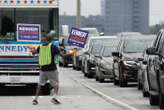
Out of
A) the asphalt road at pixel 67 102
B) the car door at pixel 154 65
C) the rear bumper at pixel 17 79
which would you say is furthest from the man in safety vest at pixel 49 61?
the car door at pixel 154 65

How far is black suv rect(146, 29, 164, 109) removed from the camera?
55.0 feet

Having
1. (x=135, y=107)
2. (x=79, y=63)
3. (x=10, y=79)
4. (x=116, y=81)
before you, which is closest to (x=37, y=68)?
(x=10, y=79)

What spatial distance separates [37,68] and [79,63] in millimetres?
22872

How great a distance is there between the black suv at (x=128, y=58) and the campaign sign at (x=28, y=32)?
4602 millimetres

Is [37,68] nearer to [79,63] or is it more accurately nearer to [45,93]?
[45,93]

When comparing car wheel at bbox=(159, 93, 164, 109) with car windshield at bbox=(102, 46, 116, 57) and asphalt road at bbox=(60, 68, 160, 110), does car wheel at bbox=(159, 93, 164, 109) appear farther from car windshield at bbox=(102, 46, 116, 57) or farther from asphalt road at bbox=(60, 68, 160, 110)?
car windshield at bbox=(102, 46, 116, 57)

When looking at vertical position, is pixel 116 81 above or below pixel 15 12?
below

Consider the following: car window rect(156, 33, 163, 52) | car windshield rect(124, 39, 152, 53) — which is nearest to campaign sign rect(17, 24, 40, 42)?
car window rect(156, 33, 163, 52)

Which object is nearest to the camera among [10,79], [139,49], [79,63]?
[10,79]

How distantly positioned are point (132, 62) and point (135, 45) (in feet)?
5.57

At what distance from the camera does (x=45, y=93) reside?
23016 millimetres

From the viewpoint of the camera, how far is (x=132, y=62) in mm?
26188

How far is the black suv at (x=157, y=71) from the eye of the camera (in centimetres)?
1677

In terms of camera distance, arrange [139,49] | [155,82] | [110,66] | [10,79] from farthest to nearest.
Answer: [110,66] < [139,49] < [10,79] < [155,82]
